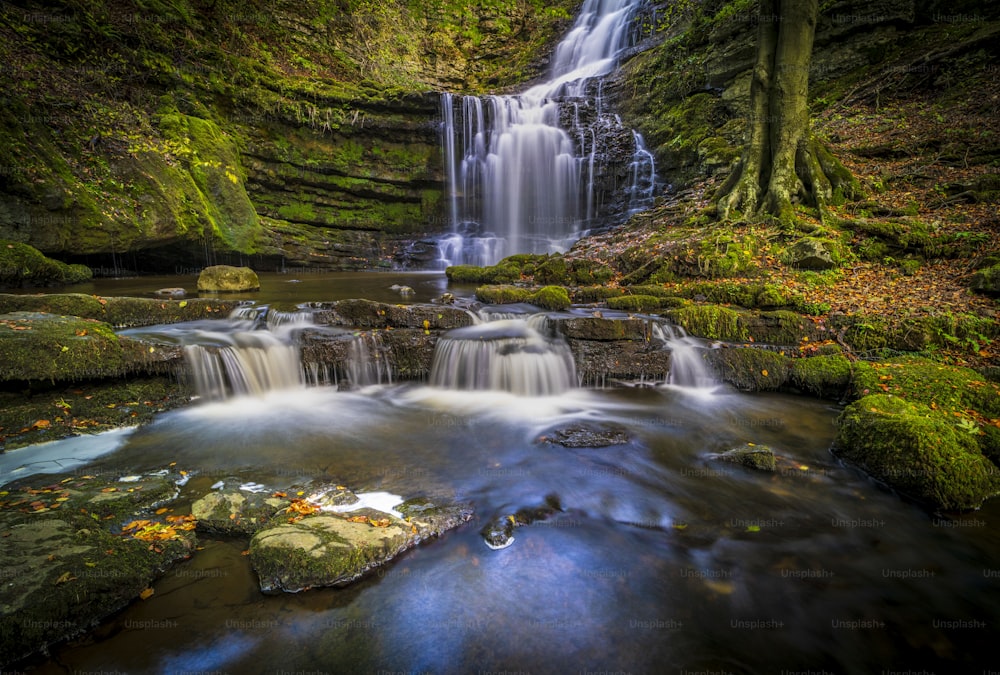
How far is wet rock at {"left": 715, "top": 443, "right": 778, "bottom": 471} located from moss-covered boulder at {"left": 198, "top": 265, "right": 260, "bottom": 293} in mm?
10352

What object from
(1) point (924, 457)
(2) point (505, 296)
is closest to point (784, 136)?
(2) point (505, 296)

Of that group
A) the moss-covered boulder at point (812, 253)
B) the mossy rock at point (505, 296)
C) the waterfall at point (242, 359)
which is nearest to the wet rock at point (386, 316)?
the waterfall at point (242, 359)

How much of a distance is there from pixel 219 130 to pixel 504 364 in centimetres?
1373

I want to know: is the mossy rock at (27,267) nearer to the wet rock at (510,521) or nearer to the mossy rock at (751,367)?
the wet rock at (510,521)

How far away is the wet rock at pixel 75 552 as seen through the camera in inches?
81.1

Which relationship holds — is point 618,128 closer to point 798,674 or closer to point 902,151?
point 902,151

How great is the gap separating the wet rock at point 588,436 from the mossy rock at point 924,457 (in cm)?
222

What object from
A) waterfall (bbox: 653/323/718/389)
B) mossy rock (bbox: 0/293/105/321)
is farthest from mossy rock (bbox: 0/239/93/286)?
waterfall (bbox: 653/323/718/389)

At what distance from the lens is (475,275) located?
40.8 ft

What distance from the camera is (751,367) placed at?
601 cm

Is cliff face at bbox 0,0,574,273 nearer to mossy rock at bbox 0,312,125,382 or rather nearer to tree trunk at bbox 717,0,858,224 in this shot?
mossy rock at bbox 0,312,125,382

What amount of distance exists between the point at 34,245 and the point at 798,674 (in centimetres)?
1323

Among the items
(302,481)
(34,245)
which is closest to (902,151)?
(302,481)

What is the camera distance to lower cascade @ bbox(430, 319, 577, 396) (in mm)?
6406
